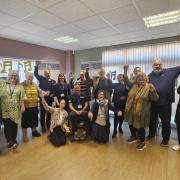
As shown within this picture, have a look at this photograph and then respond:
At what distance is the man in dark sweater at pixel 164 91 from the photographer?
8.82 ft

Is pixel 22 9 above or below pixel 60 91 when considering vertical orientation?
above

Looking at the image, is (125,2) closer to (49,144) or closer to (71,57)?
(49,144)

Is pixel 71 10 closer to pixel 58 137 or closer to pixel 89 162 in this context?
pixel 58 137

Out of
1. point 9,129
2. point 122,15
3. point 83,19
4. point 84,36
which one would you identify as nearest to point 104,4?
point 122,15

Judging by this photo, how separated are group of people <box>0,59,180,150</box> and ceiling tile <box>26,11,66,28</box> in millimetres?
1109

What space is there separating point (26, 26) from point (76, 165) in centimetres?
305

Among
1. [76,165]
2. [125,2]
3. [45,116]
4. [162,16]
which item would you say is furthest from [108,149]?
[162,16]

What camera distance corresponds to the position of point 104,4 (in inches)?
102

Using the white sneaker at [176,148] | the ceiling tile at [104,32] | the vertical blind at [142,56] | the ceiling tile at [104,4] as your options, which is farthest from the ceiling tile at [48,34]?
the white sneaker at [176,148]

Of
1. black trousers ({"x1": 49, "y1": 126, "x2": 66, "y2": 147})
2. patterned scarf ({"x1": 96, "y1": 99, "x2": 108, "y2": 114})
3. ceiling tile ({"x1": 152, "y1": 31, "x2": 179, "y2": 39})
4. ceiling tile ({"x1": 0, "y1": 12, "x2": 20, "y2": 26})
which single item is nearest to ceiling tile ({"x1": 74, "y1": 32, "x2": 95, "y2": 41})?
ceiling tile ({"x1": 0, "y1": 12, "x2": 20, "y2": 26})

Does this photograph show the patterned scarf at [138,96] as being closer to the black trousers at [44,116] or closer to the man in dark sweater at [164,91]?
the man in dark sweater at [164,91]

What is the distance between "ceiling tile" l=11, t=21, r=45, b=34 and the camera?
136 inches

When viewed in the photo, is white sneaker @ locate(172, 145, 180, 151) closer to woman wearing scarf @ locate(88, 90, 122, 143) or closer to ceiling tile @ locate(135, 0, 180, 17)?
woman wearing scarf @ locate(88, 90, 122, 143)

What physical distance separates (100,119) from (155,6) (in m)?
2.18
